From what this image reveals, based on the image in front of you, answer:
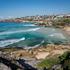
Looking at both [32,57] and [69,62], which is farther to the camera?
[32,57]

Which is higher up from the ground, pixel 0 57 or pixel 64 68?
pixel 0 57

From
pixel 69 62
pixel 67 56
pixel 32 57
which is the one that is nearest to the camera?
pixel 69 62

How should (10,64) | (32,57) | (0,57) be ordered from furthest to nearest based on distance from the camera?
(32,57) < (0,57) < (10,64)

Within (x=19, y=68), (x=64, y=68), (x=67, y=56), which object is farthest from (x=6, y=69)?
(x=67, y=56)

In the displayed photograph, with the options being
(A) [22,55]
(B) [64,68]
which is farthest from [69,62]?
(A) [22,55]

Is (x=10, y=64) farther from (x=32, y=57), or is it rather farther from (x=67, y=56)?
(x=32, y=57)

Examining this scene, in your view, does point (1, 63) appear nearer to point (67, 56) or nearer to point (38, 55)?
point (67, 56)

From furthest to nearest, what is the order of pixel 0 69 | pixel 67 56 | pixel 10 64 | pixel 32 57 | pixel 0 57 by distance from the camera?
pixel 32 57
pixel 67 56
pixel 0 57
pixel 10 64
pixel 0 69

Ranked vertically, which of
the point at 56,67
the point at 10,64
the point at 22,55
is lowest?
the point at 22,55

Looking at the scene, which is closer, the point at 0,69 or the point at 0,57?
the point at 0,69
